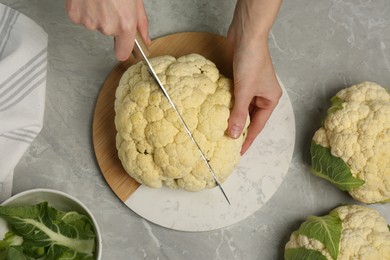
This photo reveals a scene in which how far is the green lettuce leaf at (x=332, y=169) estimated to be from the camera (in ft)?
4.05

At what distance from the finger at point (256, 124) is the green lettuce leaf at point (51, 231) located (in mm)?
412

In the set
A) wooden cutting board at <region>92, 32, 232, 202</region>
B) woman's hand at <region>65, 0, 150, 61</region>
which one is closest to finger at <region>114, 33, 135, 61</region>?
woman's hand at <region>65, 0, 150, 61</region>

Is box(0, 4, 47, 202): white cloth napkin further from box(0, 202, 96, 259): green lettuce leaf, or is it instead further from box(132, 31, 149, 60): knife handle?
box(132, 31, 149, 60): knife handle

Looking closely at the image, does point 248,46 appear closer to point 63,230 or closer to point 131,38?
point 131,38

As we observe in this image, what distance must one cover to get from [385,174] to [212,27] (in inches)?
21.8

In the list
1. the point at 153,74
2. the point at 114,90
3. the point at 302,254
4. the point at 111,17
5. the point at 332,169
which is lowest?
the point at 302,254

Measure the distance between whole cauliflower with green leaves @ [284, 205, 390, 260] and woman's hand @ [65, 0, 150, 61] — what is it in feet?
1.96

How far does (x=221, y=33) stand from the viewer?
135cm

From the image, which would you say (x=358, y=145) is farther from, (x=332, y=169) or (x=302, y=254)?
(x=302, y=254)

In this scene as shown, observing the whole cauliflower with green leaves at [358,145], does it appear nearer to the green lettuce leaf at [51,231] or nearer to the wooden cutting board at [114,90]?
the wooden cutting board at [114,90]

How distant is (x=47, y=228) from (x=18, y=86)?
34 cm

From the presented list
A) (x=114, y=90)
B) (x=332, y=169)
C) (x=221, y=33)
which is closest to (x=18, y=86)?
(x=114, y=90)

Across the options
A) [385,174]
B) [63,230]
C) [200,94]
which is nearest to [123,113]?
[200,94]

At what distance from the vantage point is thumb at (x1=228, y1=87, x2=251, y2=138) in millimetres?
1128
